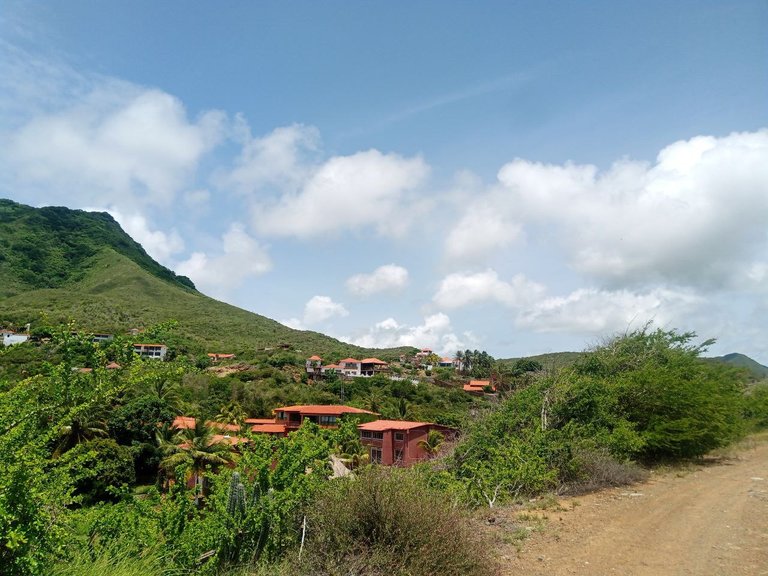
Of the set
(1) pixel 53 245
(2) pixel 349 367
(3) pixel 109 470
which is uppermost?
(1) pixel 53 245

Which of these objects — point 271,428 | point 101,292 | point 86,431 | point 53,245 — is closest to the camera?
point 86,431

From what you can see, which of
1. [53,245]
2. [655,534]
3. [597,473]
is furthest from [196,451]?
[53,245]

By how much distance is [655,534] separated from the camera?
742 cm

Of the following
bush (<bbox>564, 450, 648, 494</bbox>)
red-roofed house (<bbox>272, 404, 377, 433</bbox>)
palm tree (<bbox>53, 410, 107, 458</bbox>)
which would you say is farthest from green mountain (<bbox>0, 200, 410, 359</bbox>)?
bush (<bbox>564, 450, 648, 494</bbox>)

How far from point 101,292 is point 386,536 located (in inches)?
4482

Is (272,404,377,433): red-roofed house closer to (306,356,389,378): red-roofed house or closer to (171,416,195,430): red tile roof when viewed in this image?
(171,416,195,430): red tile roof

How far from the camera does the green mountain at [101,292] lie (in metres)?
77.8

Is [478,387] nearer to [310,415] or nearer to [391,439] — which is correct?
[310,415]

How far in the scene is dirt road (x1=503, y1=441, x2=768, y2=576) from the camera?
6.16 meters

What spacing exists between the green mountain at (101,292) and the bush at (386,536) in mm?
62563

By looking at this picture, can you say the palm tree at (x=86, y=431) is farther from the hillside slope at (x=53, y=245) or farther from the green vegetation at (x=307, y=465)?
the hillside slope at (x=53, y=245)

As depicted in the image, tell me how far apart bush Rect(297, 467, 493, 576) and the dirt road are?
1.15 meters

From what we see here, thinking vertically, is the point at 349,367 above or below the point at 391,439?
above

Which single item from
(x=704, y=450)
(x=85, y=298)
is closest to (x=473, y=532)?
(x=704, y=450)
